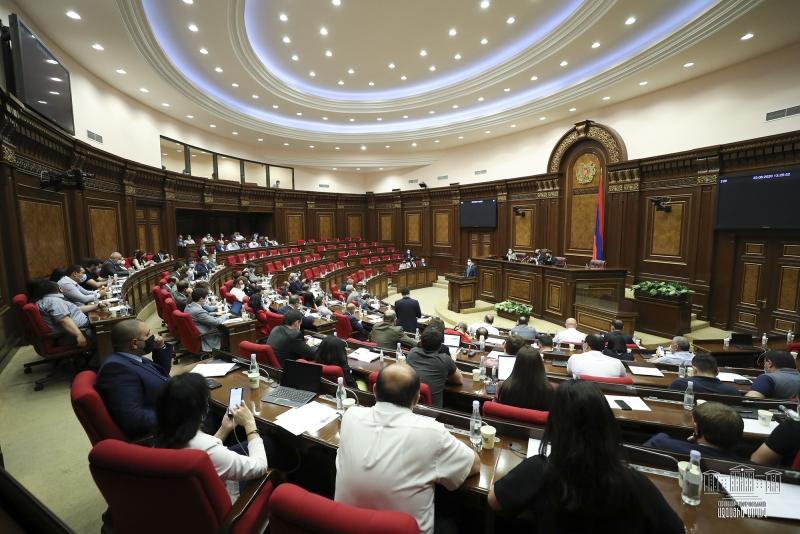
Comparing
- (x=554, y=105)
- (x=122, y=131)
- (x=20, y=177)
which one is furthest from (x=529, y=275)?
(x=122, y=131)

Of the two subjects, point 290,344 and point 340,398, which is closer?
point 340,398

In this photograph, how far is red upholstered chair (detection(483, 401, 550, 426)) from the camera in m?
2.09

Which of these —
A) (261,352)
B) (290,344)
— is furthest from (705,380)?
(261,352)

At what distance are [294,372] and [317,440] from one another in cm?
80

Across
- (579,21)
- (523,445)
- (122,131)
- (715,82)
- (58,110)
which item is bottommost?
(523,445)

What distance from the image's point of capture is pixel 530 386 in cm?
247

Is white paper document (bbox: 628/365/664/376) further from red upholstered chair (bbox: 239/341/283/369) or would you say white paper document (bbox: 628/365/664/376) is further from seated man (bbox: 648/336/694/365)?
red upholstered chair (bbox: 239/341/283/369)

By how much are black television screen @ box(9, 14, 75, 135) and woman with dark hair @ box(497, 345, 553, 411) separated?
Result: 22.5 feet

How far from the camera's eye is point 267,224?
15.7m

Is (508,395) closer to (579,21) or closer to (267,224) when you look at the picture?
(579,21)

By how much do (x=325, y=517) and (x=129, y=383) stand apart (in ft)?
5.44

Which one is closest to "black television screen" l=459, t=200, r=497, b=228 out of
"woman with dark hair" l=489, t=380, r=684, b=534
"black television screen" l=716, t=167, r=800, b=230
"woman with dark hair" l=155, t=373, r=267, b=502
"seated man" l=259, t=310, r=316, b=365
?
"black television screen" l=716, t=167, r=800, b=230

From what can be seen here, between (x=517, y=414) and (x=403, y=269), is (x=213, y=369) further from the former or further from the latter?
(x=403, y=269)

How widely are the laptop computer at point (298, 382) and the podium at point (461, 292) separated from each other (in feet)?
25.7
